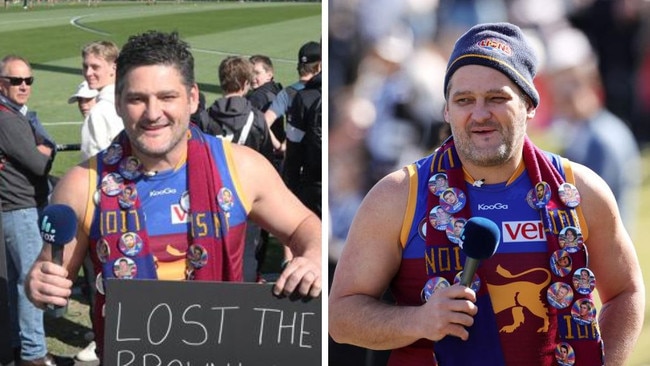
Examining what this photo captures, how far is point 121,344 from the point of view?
11.2 ft

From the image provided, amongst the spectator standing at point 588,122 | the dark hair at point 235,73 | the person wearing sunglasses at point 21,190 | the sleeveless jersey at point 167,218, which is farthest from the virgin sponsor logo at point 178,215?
the spectator standing at point 588,122

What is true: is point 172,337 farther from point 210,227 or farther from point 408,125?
point 408,125

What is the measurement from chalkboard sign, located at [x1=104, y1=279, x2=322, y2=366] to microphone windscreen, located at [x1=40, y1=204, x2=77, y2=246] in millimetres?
375

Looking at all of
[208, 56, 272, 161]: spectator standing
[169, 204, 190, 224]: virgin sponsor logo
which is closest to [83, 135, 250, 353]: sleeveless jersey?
[169, 204, 190, 224]: virgin sponsor logo

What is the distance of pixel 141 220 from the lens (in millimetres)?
3268

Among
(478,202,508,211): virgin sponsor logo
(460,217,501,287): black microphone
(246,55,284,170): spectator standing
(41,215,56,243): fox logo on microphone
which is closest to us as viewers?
(460,217,501,287): black microphone

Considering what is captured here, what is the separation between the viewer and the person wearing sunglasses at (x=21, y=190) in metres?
3.68

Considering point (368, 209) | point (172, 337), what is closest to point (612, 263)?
point (368, 209)

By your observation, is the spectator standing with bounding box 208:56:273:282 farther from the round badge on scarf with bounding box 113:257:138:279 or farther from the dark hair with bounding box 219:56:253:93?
the round badge on scarf with bounding box 113:257:138:279

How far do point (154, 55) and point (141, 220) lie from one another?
0.55 meters

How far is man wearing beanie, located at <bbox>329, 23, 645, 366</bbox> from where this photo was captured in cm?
258

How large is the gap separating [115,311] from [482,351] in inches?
53.1

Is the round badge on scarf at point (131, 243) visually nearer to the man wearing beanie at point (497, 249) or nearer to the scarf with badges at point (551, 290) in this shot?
the man wearing beanie at point (497, 249)

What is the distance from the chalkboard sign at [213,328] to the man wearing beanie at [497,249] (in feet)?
2.36
